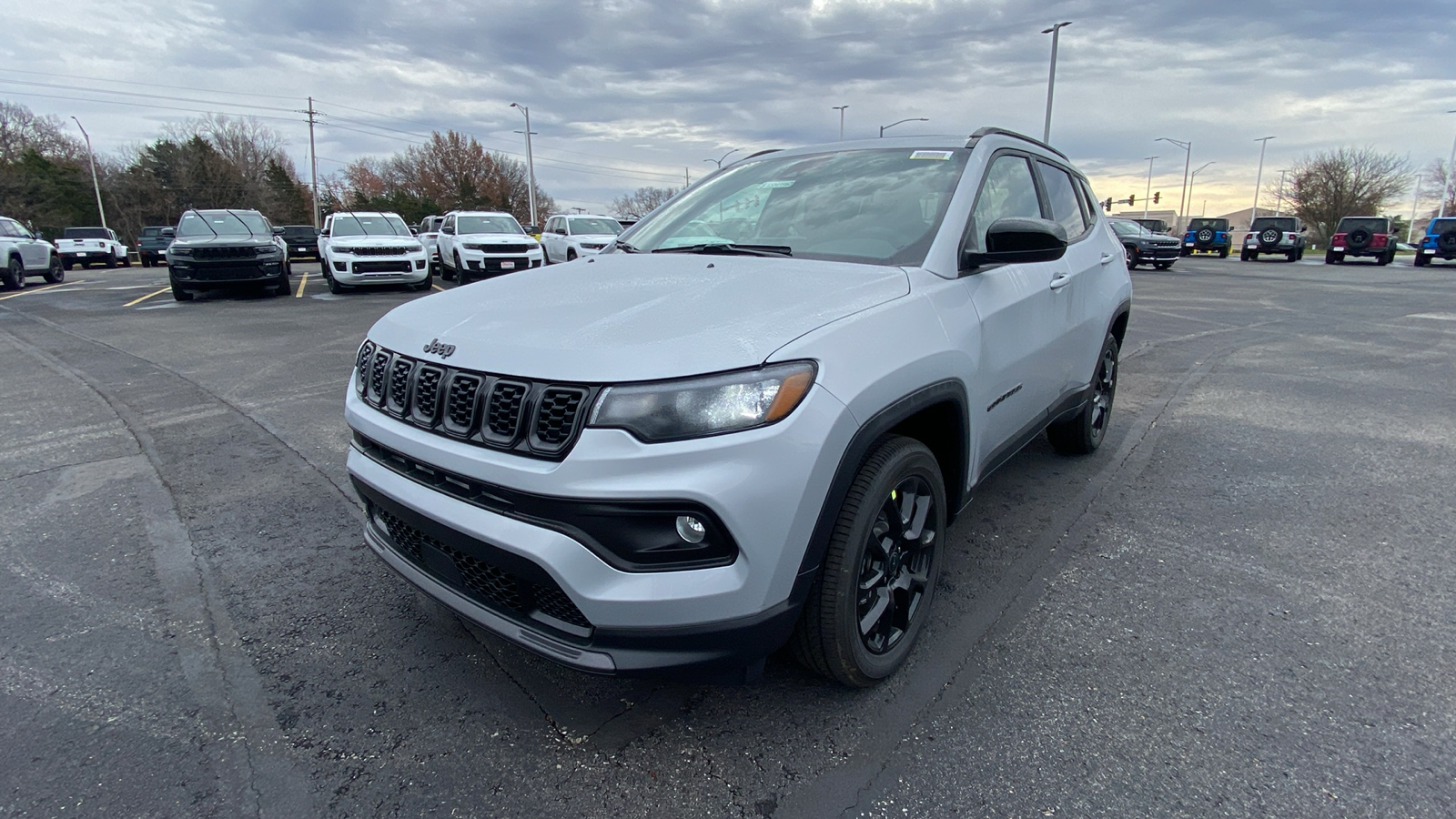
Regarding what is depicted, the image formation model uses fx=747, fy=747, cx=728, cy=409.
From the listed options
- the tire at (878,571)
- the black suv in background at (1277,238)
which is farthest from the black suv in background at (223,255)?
the black suv in background at (1277,238)

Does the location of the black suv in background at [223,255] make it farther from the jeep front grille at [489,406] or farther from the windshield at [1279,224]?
the windshield at [1279,224]

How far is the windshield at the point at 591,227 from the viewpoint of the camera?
18.8 metres

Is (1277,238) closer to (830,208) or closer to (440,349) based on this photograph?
(830,208)

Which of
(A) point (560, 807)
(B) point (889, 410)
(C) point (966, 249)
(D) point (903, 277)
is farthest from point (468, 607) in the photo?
(C) point (966, 249)

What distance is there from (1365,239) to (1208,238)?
6945 mm

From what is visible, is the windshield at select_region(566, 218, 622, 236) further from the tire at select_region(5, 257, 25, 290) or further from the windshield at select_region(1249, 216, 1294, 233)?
the windshield at select_region(1249, 216, 1294, 233)

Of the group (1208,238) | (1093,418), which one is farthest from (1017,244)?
(1208,238)

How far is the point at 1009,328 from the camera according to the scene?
2.95 m

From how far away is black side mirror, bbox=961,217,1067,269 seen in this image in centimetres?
258

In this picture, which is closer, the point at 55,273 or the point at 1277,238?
the point at 55,273

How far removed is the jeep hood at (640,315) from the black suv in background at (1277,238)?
37067 millimetres

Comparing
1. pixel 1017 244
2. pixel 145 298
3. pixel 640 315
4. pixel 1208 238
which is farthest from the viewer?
pixel 1208 238

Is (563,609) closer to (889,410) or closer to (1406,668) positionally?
(889,410)

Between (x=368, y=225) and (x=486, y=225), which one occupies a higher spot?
(x=486, y=225)
